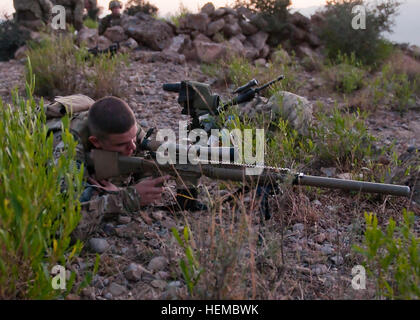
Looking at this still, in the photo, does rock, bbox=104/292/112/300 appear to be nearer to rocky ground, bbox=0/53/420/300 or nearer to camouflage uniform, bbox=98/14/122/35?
rocky ground, bbox=0/53/420/300

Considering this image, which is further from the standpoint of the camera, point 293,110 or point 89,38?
point 89,38

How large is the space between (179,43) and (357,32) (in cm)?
388

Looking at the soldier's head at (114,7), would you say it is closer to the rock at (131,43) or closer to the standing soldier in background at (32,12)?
the standing soldier in background at (32,12)

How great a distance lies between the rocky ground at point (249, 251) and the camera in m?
2.11

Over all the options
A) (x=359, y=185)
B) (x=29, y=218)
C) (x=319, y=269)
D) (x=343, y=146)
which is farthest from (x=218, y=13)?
(x=29, y=218)

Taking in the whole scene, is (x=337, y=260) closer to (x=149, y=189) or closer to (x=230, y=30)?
(x=149, y=189)

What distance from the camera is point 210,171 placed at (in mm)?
2889

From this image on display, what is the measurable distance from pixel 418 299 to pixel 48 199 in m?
1.78

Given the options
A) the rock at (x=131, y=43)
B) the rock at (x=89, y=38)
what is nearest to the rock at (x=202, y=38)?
the rock at (x=131, y=43)

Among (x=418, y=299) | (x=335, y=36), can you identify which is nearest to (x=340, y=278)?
(x=418, y=299)

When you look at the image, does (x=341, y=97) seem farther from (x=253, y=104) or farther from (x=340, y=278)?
(x=340, y=278)

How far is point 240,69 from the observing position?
6281mm

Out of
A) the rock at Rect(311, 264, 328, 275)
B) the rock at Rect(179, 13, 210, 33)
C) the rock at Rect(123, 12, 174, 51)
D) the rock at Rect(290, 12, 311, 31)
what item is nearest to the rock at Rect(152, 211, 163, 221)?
the rock at Rect(311, 264, 328, 275)

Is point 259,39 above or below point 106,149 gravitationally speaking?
above
